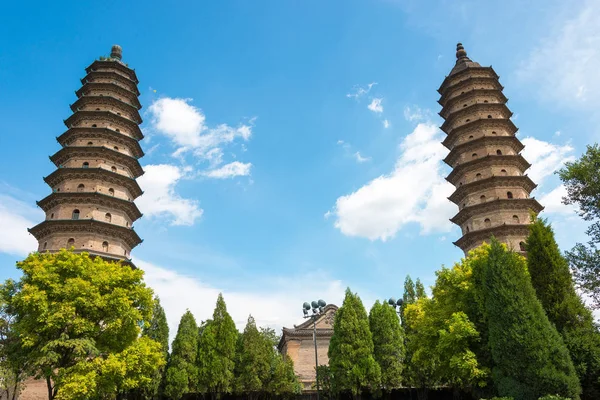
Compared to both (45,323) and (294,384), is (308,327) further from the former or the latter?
(45,323)

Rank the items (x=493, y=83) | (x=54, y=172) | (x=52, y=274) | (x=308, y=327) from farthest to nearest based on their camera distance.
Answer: (x=308, y=327), (x=493, y=83), (x=54, y=172), (x=52, y=274)

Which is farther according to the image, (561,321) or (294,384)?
(294,384)

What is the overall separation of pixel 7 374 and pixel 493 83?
36.3 meters

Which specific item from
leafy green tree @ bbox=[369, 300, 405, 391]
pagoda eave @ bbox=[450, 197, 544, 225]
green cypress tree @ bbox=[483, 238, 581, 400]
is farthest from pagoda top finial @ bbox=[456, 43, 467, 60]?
green cypress tree @ bbox=[483, 238, 581, 400]

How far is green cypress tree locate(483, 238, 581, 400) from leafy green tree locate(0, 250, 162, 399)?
13.5 metres

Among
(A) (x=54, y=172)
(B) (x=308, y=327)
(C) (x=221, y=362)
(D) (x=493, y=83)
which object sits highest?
(D) (x=493, y=83)

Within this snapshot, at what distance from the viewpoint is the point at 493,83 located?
3384cm

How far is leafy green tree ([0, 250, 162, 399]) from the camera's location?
16484 millimetres

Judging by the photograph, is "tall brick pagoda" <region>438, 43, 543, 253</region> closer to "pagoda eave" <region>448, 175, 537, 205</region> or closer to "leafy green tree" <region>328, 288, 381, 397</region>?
"pagoda eave" <region>448, 175, 537, 205</region>

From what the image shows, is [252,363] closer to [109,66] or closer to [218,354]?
[218,354]

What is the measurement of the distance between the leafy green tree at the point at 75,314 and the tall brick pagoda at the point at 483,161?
21509mm

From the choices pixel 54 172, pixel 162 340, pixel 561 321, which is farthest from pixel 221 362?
pixel 561 321

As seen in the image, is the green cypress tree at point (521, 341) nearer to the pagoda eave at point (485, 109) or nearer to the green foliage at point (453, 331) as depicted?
the green foliage at point (453, 331)

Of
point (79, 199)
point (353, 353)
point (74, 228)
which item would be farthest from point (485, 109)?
point (74, 228)
